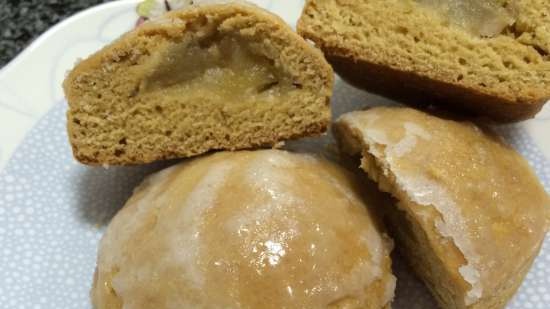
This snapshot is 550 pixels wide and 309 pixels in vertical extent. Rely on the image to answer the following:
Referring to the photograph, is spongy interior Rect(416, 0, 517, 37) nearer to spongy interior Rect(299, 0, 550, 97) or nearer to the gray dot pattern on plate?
spongy interior Rect(299, 0, 550, 97)

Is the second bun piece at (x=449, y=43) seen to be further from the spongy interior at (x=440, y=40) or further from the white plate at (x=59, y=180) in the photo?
the white plate at (x=59, y=180)

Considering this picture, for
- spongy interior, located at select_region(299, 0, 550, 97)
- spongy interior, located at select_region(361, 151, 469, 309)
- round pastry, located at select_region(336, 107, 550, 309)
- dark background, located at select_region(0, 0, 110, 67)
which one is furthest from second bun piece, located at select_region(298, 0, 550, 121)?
dark background, located at select_region(0, 0, 110, 67)

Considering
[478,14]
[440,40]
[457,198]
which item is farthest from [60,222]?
[478,14]

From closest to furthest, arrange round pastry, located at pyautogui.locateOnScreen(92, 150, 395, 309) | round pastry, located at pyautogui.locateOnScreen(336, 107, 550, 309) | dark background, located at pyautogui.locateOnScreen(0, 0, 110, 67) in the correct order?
round pastry, located at pyautogui.locateOnScreen(92, 150, 395, 309)
round pastry, located at pyautogui.locateOnScreen(336, 107, 550, 309)
dark background, located at pyautogui.locateOnScreen(0, 0, 110, 67)

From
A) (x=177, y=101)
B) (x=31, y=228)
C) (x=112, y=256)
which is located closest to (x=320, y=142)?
(x=177, y=101)

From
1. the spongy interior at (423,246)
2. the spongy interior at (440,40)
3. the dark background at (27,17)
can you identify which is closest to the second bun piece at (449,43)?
the spongy interior at (440,40)

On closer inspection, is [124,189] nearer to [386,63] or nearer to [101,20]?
[101,20]

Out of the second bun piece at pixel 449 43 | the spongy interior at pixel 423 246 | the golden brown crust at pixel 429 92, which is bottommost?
the spongy interior at pixel 423 246
